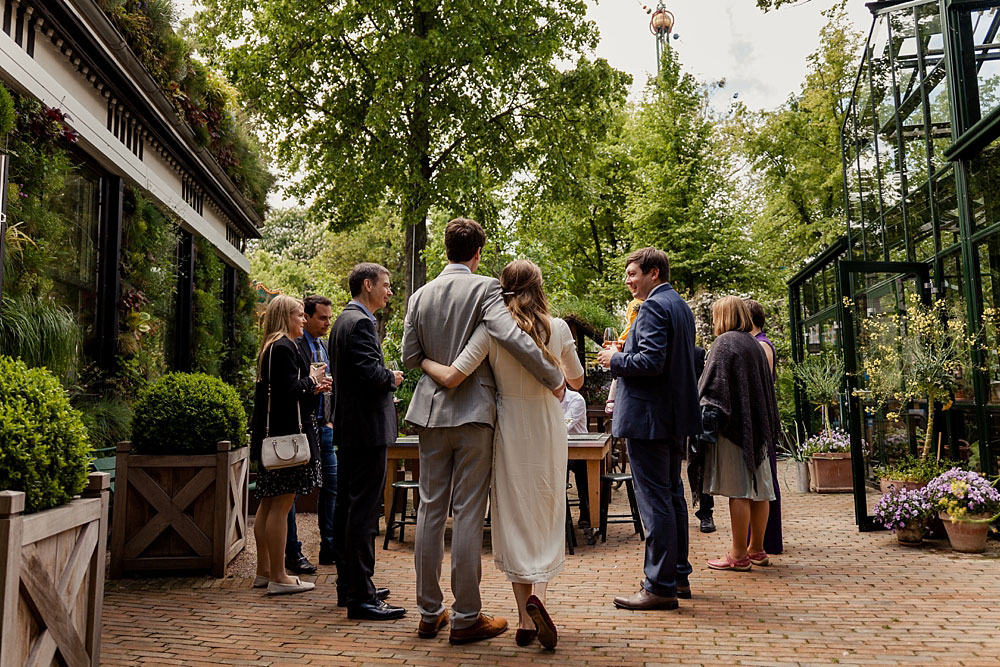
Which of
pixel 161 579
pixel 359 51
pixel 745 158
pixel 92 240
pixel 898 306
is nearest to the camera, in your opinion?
pixel 161 579

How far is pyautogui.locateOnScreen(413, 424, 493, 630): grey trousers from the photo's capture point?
12.3 feet

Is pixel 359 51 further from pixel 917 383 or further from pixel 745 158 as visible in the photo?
pixel 745 158

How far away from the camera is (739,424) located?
529 cm

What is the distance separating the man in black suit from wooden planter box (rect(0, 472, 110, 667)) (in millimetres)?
1390

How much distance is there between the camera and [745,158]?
21.0 m

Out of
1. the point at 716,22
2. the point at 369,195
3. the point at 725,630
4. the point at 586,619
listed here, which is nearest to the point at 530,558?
the point at 586,619

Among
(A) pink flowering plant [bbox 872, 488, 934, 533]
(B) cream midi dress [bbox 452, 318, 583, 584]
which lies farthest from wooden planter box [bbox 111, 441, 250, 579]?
(A) pink flowering plant [bbox 872, 488, 934, 533]

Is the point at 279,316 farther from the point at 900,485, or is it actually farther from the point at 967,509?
the point at 900,485

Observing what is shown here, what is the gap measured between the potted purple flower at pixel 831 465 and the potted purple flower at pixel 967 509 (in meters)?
3.70

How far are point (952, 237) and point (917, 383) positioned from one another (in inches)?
64.5

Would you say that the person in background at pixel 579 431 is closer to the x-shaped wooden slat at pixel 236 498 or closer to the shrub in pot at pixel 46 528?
the x-shaped wooden slat at pixel 236 498

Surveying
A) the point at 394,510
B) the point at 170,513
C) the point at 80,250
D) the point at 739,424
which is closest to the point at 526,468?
the point at 739,424

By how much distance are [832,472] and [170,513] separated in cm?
808

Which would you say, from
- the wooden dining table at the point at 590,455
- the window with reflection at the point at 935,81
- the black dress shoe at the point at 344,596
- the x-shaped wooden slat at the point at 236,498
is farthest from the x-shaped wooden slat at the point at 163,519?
the window with reflection at the point at 935,81
